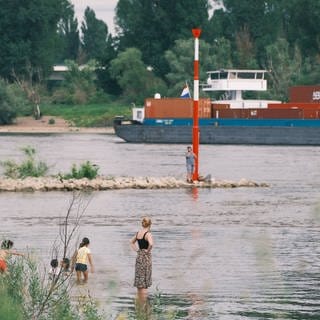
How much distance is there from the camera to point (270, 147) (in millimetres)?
104375

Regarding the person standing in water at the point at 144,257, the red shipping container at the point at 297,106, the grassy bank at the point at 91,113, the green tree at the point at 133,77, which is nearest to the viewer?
the person standing in water at the point at 144,257

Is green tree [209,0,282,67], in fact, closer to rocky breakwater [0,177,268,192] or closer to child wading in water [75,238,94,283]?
rocky breakwater [0,177,268,192]

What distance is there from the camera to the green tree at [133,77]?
142 metres

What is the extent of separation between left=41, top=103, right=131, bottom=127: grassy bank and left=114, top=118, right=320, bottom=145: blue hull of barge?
89.3ft

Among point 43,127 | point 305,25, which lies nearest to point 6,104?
point 43,127

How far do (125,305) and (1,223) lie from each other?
50.9 feet

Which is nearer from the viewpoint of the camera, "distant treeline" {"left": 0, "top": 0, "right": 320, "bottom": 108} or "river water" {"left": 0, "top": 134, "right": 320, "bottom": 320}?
"river water" {"left": 0, "top": 134, "right": 320, "bottom": 320}

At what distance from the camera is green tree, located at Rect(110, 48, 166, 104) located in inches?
5581

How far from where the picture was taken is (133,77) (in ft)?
468

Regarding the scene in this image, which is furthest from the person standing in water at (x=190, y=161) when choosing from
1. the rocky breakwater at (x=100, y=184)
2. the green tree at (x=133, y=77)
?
the green tree at (x=133, y=77)

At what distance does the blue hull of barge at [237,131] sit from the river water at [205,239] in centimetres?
3564

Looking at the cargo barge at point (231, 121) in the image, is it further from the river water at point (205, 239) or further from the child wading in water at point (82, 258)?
the child wading in water at point (82, 258)

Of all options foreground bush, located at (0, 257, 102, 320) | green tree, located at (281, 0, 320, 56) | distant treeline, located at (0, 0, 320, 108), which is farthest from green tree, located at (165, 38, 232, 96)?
foreground bush, located at (0, 257, 102, 320)

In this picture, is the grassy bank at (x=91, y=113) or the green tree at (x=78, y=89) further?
the green tree at (x=78, y=89)
